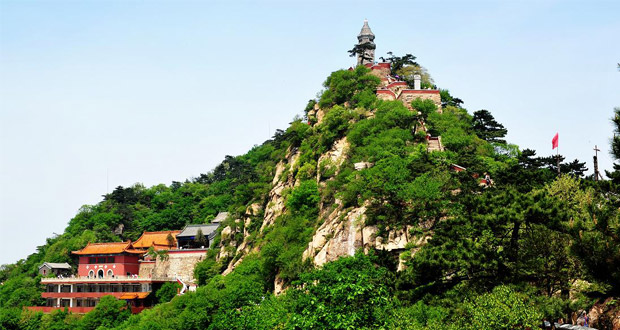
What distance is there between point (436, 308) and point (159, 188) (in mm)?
66739

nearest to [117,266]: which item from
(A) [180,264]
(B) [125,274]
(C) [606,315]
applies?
(B) [125,274]

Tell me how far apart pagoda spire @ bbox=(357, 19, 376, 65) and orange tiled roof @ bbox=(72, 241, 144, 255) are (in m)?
29.3

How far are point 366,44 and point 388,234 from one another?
34.0 m

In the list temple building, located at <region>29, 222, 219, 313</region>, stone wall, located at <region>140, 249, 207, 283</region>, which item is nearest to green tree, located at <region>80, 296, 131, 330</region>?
temple building, located at <region>29, 222, 219, 313</region>

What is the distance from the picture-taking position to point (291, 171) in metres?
53.1

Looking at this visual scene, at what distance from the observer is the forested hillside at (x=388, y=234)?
76.9 ft

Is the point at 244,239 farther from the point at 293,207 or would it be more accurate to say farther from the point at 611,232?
the point at 611,232

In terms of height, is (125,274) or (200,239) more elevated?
(200,239)

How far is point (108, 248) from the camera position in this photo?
61.0 meters

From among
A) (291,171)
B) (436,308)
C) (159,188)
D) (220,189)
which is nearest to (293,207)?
(291,171)

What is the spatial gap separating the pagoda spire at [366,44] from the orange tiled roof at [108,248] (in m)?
29.3

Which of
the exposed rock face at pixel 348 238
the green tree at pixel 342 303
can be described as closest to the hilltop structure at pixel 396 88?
the exposed rock face at pixel 348 238

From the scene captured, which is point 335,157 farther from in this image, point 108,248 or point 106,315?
point 108,248

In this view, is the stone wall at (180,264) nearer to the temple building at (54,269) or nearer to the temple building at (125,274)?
the temple building at (125,274)
